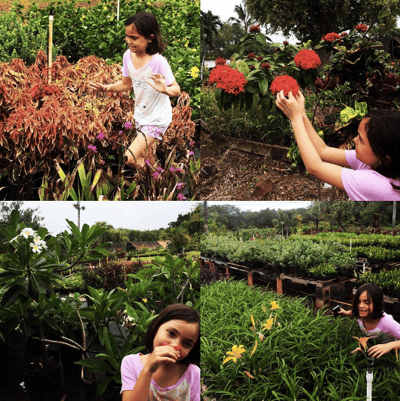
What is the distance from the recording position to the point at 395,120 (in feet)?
5.13

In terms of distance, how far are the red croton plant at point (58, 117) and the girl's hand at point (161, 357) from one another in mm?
1152

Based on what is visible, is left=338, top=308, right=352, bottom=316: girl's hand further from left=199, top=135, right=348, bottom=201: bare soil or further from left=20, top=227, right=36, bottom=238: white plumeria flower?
left=20, top=227, right=36, bottom=238: white plumeria flower

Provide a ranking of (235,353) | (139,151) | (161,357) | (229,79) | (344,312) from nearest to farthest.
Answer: (161,357), (229,79), (235,353), (344,312), (139,151)

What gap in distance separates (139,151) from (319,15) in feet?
4.04

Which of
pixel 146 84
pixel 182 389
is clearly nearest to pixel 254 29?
pixel 146 84

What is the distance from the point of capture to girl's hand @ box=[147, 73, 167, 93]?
204 centimetres

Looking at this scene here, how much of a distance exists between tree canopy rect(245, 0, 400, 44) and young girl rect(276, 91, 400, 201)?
0.52 m

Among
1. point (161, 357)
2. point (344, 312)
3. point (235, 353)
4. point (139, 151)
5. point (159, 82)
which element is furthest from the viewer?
point (139, 151)

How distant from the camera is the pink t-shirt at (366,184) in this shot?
5.22 ft

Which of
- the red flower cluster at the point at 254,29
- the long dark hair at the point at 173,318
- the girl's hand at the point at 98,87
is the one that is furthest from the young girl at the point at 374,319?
the girl's hand at the point at 98,87

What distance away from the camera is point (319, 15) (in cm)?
191

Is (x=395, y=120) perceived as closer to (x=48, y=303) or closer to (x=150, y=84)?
(x=150, y=84)

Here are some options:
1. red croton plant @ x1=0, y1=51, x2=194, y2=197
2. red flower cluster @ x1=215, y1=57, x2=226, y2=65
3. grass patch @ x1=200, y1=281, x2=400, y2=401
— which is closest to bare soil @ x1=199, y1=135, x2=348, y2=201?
red croton plant @ x1=0, y1=51, x2=194, y2=197

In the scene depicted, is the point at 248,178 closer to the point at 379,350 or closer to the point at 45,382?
the point at 379,350
